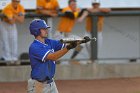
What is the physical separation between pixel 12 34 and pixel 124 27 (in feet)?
9.21

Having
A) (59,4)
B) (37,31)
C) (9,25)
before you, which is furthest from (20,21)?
(37,31)

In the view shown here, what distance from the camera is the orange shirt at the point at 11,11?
33.6ft

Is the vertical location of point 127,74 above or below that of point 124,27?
below

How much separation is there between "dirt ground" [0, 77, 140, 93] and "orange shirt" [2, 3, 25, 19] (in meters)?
1.45

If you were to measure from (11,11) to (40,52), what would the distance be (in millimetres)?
4524

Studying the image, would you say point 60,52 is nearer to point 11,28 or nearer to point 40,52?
point 40,52

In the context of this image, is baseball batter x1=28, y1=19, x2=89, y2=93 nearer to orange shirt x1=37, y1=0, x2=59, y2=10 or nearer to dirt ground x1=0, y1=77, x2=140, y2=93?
dirt ground x1=0, y1=77, x2=140, y2=93

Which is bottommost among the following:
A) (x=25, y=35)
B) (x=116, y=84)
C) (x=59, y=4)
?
(x=116, y=84)

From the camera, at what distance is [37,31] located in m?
5.98

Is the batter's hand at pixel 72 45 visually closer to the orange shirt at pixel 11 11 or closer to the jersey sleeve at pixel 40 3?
the orange shirt at pixel 11 11

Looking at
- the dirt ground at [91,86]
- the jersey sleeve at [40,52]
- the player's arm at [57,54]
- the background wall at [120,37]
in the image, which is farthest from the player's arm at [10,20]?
the player's arm at [57,54]

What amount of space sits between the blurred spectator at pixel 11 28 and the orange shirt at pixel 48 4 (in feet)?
1.30

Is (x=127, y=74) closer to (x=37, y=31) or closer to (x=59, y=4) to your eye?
(x=59, y=4)

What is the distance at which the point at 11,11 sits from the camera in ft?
33.7
